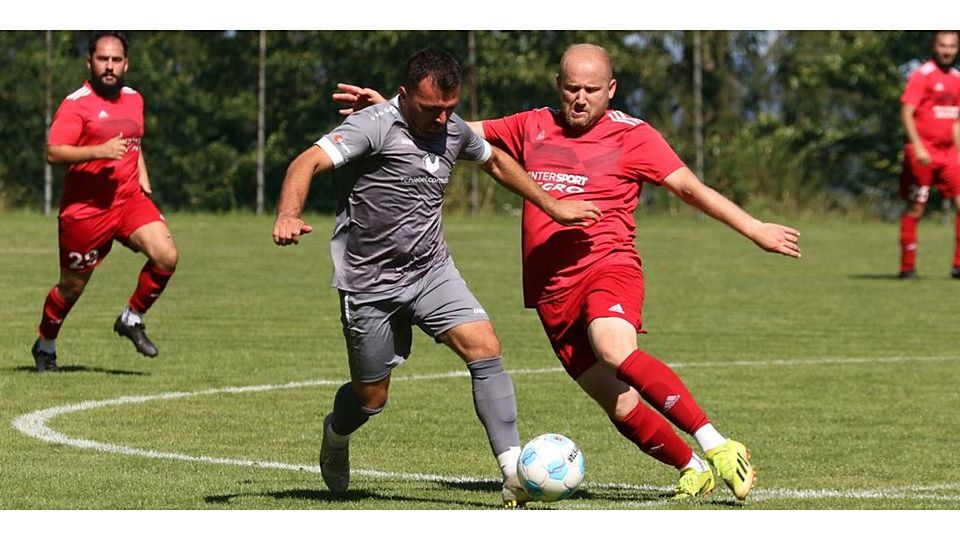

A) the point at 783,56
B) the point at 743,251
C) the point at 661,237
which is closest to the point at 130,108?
the point at 743,251

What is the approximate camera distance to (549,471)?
263 inches

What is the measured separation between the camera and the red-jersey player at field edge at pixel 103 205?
38.0 feet

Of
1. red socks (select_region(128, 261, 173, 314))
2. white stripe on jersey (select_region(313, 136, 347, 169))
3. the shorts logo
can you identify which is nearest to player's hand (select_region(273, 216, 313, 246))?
white stripe on jersey (select_region(313, 136, 347, 169))

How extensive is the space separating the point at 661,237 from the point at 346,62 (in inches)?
481

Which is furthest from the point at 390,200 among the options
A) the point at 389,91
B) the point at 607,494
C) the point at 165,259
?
the point at 389,91

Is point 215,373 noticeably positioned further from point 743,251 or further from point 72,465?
point 743,251

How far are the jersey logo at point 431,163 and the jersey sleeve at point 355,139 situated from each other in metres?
0.21

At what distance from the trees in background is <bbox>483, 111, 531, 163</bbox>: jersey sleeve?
2782cm

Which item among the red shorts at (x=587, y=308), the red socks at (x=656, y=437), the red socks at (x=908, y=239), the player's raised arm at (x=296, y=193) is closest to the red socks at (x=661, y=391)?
the red socks at (x=656, y=437)

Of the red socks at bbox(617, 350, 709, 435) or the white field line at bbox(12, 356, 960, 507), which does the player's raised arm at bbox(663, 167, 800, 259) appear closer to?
the red socks at bbox(617, 350, 709, 435)

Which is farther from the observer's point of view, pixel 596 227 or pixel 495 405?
Answer: pixel 596 227

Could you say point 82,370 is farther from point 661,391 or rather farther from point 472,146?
point 661,391

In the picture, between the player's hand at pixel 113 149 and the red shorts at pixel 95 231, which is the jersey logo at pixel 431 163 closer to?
the player's hand at pixel 113 149

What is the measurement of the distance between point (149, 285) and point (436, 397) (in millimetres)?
2312
